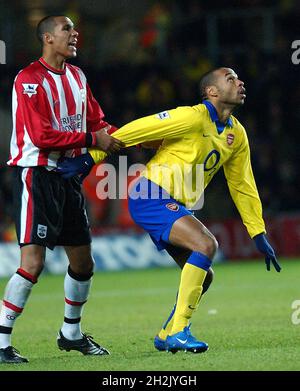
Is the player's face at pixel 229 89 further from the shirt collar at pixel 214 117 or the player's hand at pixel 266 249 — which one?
the player's hand at pixel 266 249

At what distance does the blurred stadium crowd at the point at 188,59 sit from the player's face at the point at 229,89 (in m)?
9.49

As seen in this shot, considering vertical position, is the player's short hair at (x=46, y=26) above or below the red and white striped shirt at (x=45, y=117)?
above

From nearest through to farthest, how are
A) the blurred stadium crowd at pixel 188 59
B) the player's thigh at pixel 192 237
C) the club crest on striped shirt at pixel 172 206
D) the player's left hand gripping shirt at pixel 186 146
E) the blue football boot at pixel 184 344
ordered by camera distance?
1. the blue football boot at pixel 184 344
2. the player's thigh at pixel 192 237
3. the player's left hand gripping shirt at pixel 186 146
4. the club crest on striped shirt at pixel 172 206
5. the blurred stadium crowd at pixel 188 59

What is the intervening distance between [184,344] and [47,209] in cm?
129

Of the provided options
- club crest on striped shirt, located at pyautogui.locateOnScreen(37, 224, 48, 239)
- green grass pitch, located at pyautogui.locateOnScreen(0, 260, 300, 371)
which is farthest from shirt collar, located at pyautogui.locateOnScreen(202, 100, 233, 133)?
green grass pitch, located at pyautogui.locateOnScreen(0, 260, 300, 371)

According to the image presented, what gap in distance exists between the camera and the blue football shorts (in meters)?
7.78

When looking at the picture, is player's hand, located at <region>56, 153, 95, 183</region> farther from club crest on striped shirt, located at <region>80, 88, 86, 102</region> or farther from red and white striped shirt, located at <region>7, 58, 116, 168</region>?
club crest on striped shirt, located at <region>80, 88, 86, 102</region>

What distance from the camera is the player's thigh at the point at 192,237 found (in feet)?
25.0

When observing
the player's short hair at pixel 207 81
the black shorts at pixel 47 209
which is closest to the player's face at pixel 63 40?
the black shorts at pixel 47 209

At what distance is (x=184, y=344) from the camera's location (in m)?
7.48

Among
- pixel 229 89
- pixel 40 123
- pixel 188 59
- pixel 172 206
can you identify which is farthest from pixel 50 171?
pixel 188 59

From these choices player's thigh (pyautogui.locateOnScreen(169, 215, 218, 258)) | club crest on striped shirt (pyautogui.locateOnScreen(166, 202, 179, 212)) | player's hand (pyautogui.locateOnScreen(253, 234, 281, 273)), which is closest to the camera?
player's thigh (pyautogui.locateOnScreen(169, 215, 218, 258))

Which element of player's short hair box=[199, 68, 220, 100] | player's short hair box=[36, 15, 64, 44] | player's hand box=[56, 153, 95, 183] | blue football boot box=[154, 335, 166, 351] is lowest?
blue football boot box=[154, 335, 166, 351]

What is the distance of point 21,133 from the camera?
7578mm
